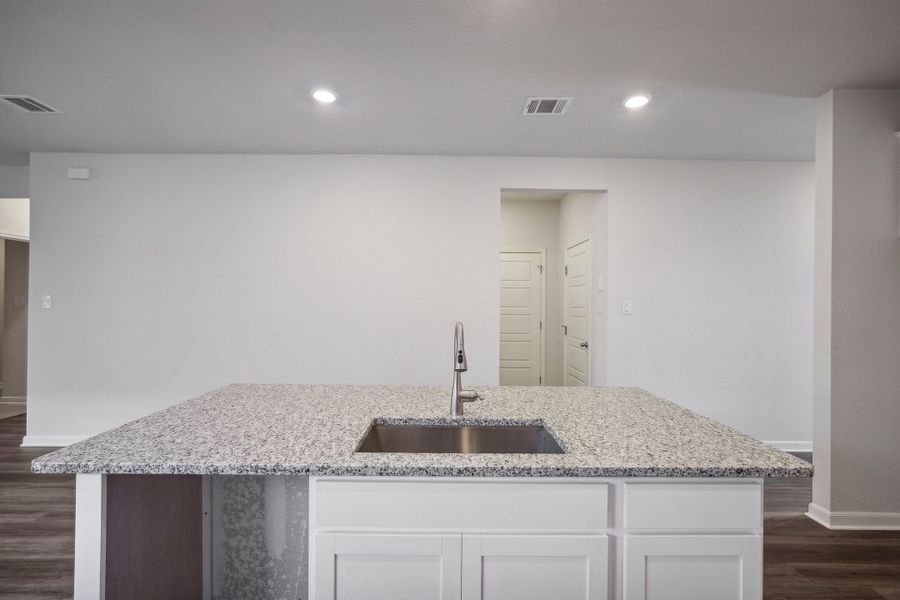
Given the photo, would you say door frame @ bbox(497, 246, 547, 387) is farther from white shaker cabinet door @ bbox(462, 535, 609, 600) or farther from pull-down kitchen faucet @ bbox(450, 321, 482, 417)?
white shaker cabinet door @ bbox(462, 535, 609, 600)

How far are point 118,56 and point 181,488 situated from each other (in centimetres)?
220

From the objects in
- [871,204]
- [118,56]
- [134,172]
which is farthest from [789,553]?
[134,172]

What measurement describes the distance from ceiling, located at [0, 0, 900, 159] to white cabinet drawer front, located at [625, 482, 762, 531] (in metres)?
1.85

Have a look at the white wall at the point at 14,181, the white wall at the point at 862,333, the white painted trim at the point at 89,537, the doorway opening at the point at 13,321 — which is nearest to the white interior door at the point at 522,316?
the white wall at the point at 862,333

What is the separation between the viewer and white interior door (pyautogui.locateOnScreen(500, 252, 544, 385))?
631 centimetres

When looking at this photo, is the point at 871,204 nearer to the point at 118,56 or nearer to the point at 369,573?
the point at 369,573

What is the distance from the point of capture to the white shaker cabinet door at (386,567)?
1.21m

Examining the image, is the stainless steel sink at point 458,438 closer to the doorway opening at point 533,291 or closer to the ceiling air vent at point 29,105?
the ceiling air vent at point 29,105

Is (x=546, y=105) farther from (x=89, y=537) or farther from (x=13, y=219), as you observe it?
(x=13, y=219)

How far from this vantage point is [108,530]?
4.03 ft

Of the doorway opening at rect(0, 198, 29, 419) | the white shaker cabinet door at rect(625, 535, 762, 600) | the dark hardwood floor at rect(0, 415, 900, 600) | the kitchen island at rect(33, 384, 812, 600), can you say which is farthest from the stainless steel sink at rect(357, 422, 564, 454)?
the doorway opening at rect(0, 198, 29, 419)

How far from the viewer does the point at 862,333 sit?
2811 mm

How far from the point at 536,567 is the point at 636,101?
274cm

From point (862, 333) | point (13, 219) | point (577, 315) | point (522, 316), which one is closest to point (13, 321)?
point (13, 219)
